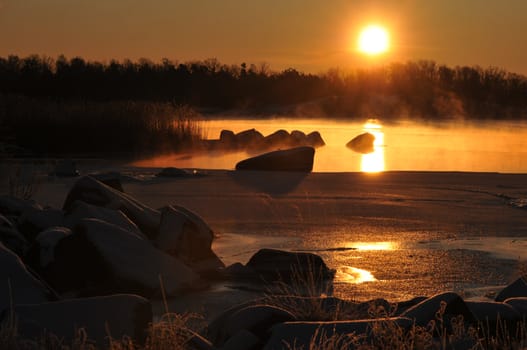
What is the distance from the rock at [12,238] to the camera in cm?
688

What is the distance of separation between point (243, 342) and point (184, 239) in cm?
312

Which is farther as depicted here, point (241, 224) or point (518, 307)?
point (241, 224)

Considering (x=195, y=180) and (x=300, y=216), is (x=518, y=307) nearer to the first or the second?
(x=300, y=216)

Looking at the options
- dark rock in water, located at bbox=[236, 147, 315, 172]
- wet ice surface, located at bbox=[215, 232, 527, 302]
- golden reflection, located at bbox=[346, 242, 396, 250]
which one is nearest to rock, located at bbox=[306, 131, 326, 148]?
dark rock in water, located at bbox=[236, 147, 315, 172]

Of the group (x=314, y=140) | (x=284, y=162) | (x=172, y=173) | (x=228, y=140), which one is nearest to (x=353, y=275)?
(x=172, y=173)

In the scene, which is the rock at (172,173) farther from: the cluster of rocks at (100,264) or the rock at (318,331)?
the rock at (318,331)

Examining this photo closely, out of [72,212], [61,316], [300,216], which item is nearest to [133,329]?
[61,316]

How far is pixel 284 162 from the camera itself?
17281 millimetres

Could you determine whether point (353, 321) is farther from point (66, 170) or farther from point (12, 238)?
point (66, 170)

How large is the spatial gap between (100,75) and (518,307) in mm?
50858

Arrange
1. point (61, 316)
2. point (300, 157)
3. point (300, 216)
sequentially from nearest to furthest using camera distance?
point (61, 316), point (300, 216), point (300, 157)

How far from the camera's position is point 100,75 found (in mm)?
54438

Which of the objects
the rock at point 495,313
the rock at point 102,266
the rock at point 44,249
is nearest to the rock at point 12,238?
the rock at point 44,249

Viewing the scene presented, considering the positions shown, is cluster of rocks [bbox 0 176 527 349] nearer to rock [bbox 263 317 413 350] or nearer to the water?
rock [bbox 263 317 413 350]
